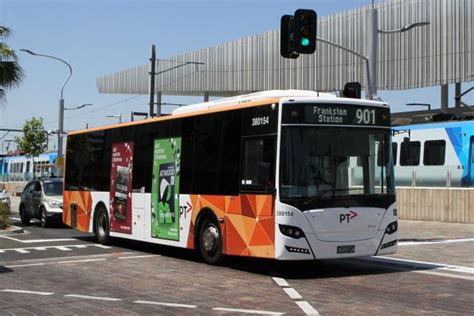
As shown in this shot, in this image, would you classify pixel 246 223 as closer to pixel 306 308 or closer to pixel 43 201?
pixel 306 308

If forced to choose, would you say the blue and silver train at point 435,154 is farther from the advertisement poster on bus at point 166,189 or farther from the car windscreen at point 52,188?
the car windscreen at point 52,188

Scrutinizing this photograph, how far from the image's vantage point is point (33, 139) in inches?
2414

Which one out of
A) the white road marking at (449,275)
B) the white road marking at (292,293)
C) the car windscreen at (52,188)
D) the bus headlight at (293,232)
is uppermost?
the car windscreen at (52,188)

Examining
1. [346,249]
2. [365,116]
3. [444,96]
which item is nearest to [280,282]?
[346,249]

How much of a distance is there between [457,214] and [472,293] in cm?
1442

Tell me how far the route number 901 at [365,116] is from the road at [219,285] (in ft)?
8.99

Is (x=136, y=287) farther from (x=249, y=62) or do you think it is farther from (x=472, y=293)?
(x=249, y=62)

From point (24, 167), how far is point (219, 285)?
183 feet

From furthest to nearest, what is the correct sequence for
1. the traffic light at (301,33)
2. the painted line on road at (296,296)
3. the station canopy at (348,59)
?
the station canopy at (348,59) < the traffic light at (301,33) < the painted line on road at (296,296)

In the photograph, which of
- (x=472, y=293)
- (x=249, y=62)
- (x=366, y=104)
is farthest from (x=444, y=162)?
(x=249, y=62)

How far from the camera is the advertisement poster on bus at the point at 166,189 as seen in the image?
14305 millimetres

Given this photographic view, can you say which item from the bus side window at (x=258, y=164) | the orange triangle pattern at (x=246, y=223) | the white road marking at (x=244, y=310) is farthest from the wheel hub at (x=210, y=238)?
the white road marking at (x=244, y=310)

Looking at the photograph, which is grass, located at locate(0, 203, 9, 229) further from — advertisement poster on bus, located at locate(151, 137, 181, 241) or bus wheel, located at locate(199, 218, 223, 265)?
bus wheel, located at locate(199, 218, 223, 265)

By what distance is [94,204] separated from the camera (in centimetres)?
1800
